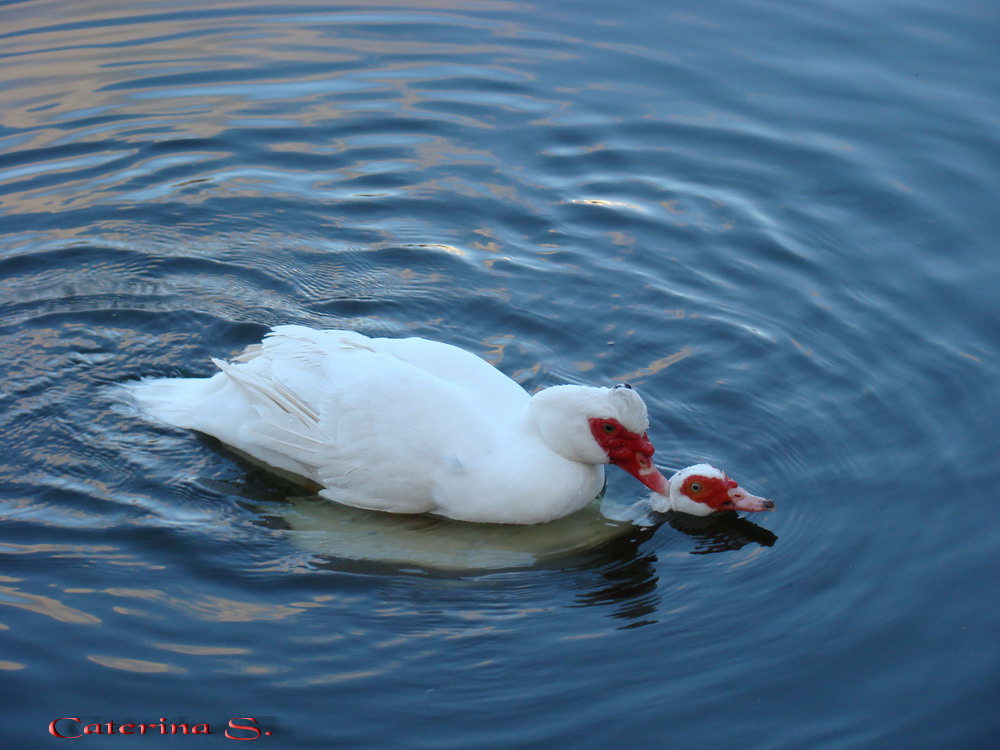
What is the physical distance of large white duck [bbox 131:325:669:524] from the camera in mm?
5621

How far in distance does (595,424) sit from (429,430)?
0.83 metres

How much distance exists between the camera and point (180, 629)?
4883 mm

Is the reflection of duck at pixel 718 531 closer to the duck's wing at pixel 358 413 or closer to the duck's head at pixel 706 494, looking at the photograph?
the duck's head at pixel 706 494

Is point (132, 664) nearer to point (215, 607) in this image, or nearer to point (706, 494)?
point (215, 607)

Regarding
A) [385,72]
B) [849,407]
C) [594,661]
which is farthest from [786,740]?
[385,72]

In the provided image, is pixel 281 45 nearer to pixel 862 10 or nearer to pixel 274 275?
pixel 274 275

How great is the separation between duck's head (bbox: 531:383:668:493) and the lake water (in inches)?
16.5

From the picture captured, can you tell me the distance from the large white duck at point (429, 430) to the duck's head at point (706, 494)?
0.09m

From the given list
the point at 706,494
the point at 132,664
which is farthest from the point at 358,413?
the point at 706,494

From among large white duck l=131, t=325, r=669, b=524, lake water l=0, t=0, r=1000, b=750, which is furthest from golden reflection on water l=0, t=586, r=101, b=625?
large white duck l=131, t=325, r=669, b=524

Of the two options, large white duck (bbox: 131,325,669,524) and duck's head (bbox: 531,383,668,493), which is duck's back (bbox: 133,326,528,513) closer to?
large white duck (bbox: 131,325,669,524)

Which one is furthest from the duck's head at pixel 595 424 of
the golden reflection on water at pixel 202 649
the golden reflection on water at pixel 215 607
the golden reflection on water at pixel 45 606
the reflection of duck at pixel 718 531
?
the golden reflection on water at pixel 45 606

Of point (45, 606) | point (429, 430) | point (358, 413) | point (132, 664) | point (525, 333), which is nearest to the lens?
point (132, 664)

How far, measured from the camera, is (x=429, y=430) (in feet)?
18.4
